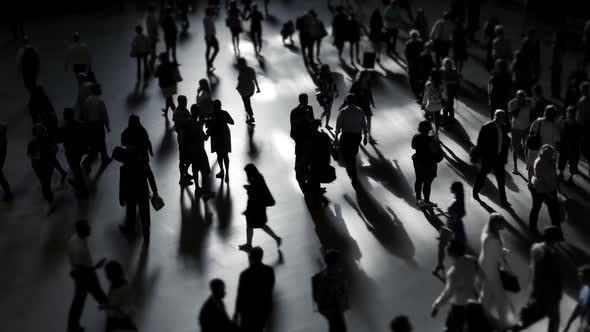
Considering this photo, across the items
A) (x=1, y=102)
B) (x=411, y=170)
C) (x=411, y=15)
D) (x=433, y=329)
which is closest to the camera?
(x=433, y=329)

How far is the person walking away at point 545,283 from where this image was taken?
28.5 ft

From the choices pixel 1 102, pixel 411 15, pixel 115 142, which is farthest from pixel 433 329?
pixel 411 15

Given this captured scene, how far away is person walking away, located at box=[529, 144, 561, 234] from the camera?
1132 centimetres

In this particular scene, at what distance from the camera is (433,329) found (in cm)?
988

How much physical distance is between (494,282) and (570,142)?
544cm

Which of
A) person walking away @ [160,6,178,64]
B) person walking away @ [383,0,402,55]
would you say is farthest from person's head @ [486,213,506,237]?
person walking away @ [160,6,178,64]

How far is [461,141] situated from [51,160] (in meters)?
7.81

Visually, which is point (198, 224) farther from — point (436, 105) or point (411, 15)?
point (411, 15)

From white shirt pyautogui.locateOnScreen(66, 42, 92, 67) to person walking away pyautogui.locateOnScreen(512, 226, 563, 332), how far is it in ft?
42.8

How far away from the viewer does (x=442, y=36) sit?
2020cm

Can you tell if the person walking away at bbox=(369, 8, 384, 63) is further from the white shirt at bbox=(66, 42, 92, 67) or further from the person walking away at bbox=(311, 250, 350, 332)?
the person walking away at bbox=(311, 250, 350, 332)

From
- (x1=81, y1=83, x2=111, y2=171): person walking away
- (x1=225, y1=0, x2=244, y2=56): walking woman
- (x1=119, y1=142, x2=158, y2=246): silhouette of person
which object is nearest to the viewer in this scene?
(x1=119, y1=142, x2=158, y2=246): silhouette of person

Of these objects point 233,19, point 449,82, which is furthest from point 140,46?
point 449,82

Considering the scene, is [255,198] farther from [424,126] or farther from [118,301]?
[118,301]
